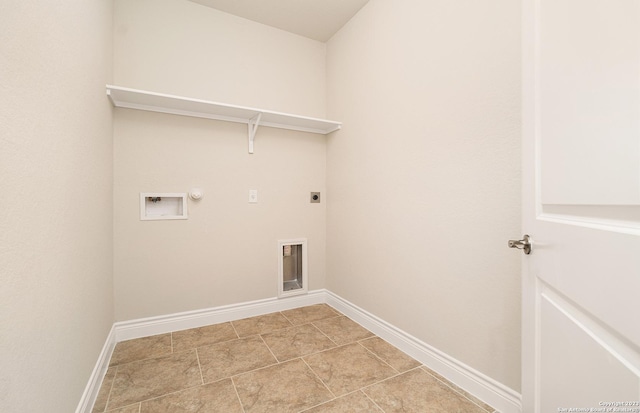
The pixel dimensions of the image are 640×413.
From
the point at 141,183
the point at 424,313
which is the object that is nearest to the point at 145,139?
the point at 141,183

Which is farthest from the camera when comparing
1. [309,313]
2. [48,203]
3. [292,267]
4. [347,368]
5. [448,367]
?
[292,267]

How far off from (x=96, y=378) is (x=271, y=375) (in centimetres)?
93

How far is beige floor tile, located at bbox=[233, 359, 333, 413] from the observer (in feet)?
4.75

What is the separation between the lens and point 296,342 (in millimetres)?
2078

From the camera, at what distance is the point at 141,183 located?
6.96 ft

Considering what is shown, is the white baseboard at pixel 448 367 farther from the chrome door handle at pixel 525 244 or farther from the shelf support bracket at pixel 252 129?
the shelf support bracket at pixel 252 129

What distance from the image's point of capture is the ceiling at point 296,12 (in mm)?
2289

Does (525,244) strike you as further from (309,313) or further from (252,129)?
(252,129)

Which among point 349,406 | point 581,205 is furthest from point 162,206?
point 581,205

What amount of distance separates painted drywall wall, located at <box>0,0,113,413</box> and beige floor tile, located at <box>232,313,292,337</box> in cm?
96

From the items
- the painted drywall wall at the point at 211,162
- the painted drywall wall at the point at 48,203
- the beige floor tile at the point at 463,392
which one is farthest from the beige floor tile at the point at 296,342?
the painted drywall wall at the point at 48,203

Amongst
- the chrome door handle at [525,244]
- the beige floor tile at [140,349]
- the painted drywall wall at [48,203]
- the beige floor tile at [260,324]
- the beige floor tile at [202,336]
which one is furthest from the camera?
the beige floor tile at [260,324]

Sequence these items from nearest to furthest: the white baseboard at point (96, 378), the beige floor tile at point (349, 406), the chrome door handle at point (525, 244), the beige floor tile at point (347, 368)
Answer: the chrome door handle at point (525, 244)
the white baseboard at point (96, 378)
the beige floor tile at point (349, 406)
the beige floor tile at point (347, 368)

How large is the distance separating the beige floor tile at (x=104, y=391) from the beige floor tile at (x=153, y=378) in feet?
0.07
